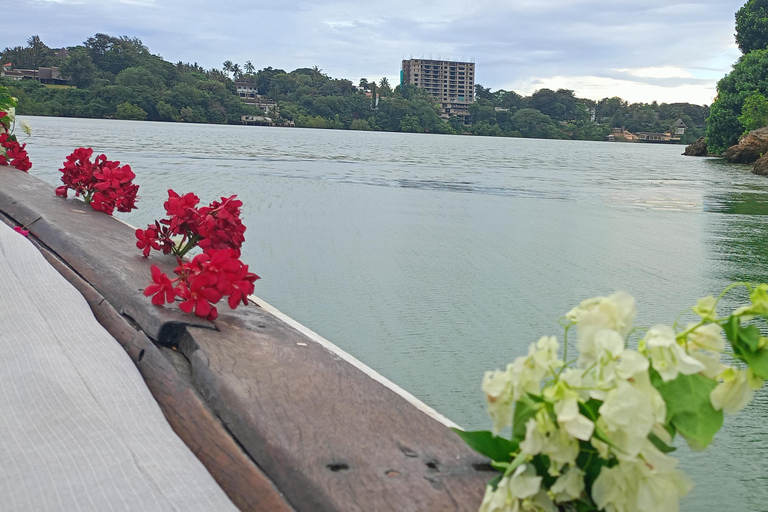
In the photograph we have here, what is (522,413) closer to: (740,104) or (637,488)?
(637,488)

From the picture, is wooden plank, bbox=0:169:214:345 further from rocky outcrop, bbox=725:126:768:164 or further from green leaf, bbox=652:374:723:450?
rocky outcrop, bbox=725:126:768:164

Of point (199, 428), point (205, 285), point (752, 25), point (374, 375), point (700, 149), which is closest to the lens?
point (199, 428)

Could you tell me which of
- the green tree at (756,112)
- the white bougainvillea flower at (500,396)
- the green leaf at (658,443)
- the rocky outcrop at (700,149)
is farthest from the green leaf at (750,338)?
the rocky outcrop at (700,149)

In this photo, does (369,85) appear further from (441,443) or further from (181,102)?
(441,443)

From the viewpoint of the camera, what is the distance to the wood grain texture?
82cm

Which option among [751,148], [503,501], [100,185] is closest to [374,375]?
[503,501]

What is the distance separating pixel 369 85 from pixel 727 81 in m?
78.2

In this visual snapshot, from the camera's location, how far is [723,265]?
16.3ft

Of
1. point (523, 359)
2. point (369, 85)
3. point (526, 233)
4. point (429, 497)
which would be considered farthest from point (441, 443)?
point (369, 85)

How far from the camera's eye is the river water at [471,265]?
8.16 feet

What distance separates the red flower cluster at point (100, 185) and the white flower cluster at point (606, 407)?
2441 mm

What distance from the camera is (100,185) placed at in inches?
110

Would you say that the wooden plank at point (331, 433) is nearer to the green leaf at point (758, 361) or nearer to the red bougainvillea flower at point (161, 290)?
the red bougainvillea flower at point (161, 290)

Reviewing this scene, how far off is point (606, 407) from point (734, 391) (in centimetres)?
14
